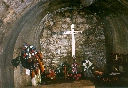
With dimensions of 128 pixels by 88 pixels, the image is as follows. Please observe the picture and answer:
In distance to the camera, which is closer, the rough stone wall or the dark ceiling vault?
the dark ceiling vault

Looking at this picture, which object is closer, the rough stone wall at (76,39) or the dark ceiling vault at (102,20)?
the dark ceiling vault at (102,20)

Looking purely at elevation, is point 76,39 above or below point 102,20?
below

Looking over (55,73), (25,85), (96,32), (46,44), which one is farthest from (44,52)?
(96,32)

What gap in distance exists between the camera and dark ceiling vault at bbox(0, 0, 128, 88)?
437cm

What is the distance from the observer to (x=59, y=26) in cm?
611

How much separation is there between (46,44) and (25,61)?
114 cm

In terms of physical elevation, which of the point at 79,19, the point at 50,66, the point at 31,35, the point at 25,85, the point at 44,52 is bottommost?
the point at 25,85

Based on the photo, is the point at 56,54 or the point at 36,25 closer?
the point at 36,25

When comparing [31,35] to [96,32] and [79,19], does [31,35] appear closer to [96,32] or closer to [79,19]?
[79,19]

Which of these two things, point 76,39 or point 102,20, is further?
point 76,39

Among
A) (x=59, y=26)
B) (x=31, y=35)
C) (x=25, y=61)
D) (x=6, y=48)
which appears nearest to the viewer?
(x=6, y=48)

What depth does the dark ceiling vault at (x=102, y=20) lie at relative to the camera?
14.3ft

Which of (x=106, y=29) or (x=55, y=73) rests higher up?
(x=106, y=29)

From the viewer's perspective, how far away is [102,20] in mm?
6039
